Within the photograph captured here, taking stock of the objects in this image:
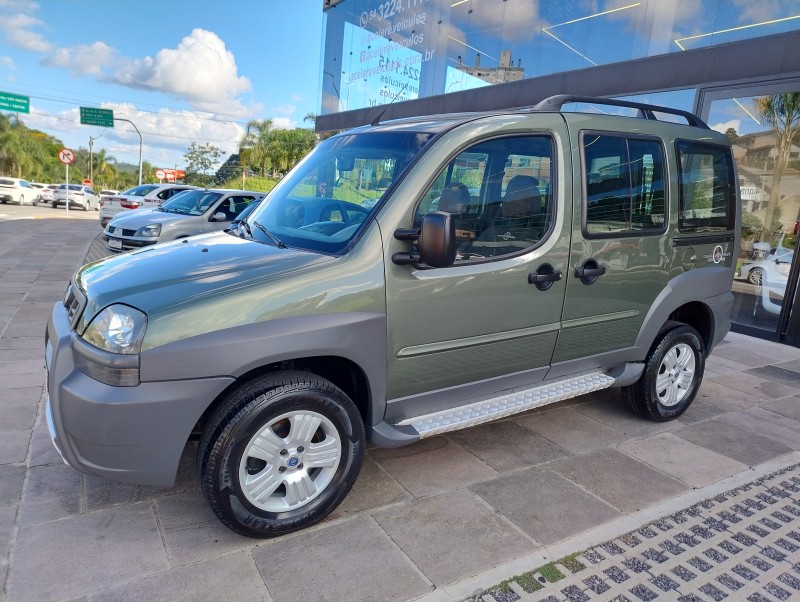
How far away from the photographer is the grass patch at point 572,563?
2447 millimetres

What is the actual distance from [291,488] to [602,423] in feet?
8.44

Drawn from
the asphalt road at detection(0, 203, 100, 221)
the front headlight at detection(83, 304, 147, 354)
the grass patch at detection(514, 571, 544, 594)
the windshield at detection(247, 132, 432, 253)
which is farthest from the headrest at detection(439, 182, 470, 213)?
the asphalt road at detection(0, 203, 100, 221)

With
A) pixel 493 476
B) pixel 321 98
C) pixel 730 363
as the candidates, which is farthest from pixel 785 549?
pixel 321 98

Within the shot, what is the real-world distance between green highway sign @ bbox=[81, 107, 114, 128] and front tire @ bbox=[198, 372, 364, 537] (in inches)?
1735

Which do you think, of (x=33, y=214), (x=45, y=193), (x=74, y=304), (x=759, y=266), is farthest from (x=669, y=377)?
(x=45, y=193)

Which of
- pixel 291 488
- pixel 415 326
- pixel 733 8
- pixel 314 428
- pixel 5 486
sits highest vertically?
→ pixel 733 8

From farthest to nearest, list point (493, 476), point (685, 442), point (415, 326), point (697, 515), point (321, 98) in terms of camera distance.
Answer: point (321, 98) → point (685, 442) → point (493, 476) → point (697, 515) → point (415, 326)

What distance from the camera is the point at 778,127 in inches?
273

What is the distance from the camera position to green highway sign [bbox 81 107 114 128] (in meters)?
39.0

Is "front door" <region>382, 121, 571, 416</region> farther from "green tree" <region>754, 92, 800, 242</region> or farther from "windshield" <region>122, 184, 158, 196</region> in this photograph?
"windshield" <region>122, 184, 158, 196</region>

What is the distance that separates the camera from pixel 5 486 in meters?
2.81

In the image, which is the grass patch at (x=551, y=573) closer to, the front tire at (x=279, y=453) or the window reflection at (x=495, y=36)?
the front tire at (x=279, y=453)

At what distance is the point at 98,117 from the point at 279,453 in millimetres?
44679

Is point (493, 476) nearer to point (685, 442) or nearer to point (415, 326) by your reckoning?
point (415, 326)
